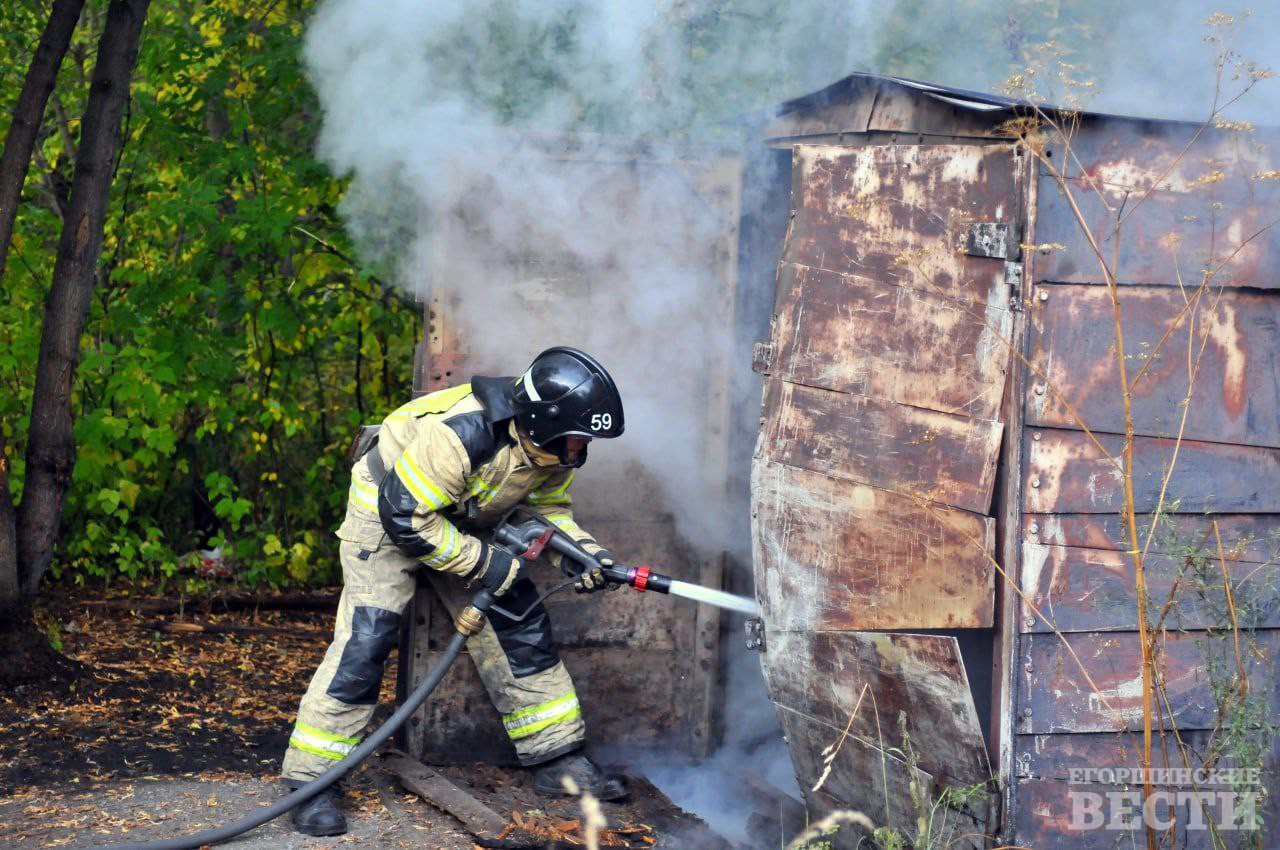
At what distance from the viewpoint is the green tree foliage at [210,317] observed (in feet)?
24.3

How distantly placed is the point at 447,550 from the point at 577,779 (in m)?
1.14

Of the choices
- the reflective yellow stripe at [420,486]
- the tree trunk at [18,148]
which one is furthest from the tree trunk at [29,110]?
the reflective yellow stripe at [420,486]

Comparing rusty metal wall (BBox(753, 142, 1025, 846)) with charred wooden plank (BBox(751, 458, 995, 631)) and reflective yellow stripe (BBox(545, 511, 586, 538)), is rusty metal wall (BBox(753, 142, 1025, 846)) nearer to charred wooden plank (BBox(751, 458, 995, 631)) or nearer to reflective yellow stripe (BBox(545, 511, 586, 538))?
charred wooden plank (BBox(751, 458, 995, 631))

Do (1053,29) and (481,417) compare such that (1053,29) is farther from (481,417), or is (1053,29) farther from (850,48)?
(481,417)

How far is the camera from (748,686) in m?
5.84

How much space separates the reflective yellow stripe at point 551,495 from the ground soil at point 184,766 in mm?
1174

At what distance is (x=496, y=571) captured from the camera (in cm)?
479

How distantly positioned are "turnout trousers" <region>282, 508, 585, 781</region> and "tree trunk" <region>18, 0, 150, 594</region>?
2.27 meters

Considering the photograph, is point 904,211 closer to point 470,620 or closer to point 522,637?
point 470,620

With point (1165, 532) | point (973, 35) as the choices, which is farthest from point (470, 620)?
point (973, 35)

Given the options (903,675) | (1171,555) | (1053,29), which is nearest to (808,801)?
(903,675)

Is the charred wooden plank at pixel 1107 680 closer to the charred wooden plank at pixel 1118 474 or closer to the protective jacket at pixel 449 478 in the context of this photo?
the charred wooden plank at pixel 1118 474

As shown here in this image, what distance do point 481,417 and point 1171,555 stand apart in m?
2.34

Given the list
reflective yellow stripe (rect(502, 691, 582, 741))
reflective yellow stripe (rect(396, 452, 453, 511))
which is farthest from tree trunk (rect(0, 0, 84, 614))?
reflective yellow stripe (rect(502, 691, 582, 741))
